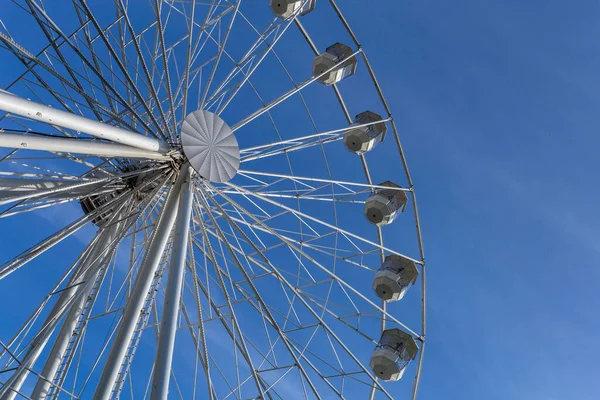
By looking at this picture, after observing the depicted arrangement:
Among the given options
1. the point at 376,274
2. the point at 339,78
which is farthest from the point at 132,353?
the point at 339,78

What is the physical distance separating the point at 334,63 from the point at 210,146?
24.8ft

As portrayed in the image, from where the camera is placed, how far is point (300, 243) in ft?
60.5

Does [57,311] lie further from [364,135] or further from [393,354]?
[364,135]

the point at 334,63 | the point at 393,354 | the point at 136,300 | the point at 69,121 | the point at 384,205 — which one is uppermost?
the point at 334,63

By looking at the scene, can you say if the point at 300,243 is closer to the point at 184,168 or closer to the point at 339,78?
the point at 184,168

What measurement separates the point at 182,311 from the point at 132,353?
206 inches

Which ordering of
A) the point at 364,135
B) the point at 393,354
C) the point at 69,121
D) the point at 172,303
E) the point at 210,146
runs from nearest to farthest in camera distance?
the point at 69,121
the point at 172,303
the point at 210,146
the point at 393,354
the point at 364,135

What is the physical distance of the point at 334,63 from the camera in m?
→ 21.5

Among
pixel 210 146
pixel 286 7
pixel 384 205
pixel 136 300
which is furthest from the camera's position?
pixel 384 205

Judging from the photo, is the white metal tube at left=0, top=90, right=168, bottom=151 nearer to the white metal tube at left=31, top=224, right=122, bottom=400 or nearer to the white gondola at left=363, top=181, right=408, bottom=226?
the white metal tube at left=31, top=224, right=122, bottom=400

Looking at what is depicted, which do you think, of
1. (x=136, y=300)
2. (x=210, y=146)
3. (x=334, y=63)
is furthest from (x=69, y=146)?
(x=334, y=63)

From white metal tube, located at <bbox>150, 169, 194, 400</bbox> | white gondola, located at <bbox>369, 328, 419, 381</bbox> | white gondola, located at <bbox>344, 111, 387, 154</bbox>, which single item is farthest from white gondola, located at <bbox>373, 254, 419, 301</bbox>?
white metal tube, located at <bbox>150, 169, 194, 400</bbox>

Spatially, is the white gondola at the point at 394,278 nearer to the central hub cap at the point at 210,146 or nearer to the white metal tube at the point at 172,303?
the central hub cap at the point at 210,146

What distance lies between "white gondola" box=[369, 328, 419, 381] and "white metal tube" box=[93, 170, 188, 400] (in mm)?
8264
